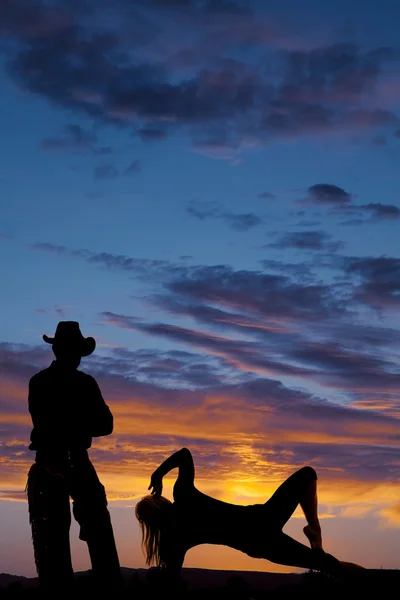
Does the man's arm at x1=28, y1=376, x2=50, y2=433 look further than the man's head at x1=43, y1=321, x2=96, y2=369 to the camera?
No

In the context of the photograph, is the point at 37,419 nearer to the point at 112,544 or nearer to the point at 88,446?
the point at 88,446

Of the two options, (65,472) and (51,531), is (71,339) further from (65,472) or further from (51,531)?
(51,531)


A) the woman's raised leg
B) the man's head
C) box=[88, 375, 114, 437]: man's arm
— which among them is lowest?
the woman's raised leg

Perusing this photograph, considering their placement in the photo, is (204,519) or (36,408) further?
(36,408)

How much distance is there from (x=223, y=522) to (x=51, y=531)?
2.29 meters

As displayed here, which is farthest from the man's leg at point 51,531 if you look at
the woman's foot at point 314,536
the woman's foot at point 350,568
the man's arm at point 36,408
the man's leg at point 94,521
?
the woman's foot at point 350,568

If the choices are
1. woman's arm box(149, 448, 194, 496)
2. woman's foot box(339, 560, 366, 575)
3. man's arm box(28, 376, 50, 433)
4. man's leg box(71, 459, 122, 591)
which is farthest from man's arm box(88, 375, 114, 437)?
woman's foot box(339, 560, 366, 575)

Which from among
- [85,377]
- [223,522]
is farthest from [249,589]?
[85,377]

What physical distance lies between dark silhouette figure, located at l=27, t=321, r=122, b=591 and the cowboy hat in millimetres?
14

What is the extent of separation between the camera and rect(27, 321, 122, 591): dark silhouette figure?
11305 mm

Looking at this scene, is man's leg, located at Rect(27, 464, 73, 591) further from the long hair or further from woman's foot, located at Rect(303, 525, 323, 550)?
woman's foot, located at Rect(303, 525, 323, 550)

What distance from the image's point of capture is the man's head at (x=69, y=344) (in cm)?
1187

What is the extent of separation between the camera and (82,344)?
1192 centimetres

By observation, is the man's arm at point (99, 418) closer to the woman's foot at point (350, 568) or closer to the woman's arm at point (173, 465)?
the woman's arm at point (173, 465)
